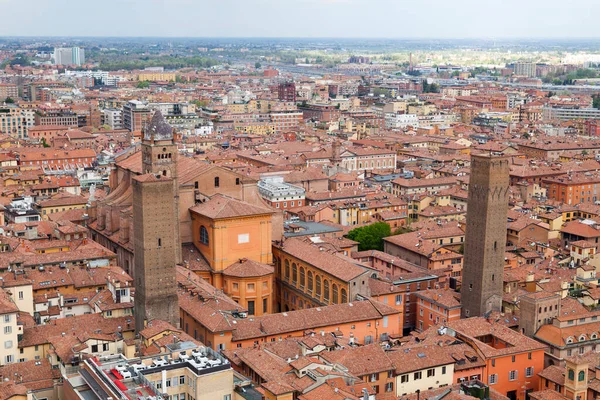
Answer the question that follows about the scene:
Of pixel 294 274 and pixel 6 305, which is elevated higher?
pixel 6 305

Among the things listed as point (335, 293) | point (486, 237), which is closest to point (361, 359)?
point (335, 293)

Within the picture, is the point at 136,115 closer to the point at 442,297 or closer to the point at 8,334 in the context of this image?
the point at 442,297

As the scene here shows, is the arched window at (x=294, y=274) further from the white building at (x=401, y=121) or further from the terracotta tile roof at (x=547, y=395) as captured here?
the white building at (x=401, y=121)

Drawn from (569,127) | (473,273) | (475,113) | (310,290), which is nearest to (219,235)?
(310,290)

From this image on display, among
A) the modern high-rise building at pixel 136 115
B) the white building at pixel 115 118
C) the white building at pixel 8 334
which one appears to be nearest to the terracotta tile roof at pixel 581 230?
the white building at pixel 8 334

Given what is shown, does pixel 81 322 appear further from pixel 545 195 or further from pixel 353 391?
pixel 545 195
